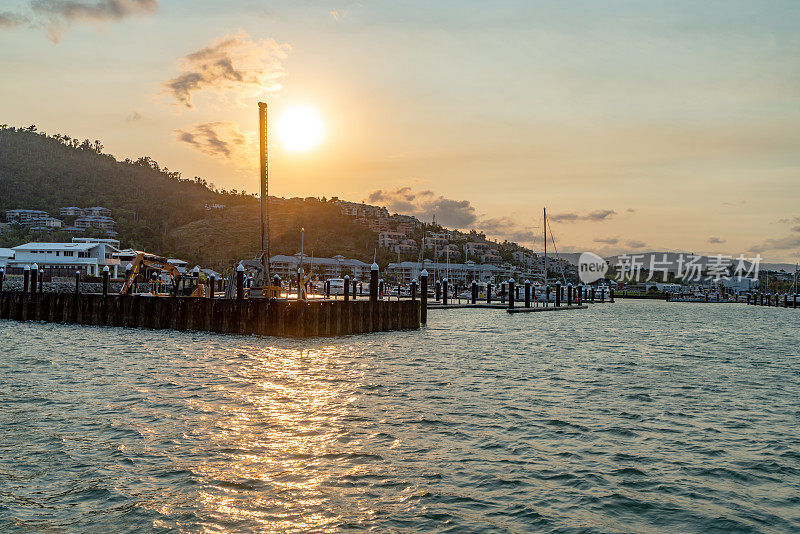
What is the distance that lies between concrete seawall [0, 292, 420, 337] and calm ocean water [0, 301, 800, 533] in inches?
332

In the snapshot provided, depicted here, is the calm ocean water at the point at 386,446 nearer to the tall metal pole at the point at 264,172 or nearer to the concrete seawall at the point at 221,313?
the concrete seawall at the point at 221,313

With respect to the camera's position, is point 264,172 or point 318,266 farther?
point 318,266

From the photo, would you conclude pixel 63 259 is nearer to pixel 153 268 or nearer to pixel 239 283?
pixel 153 268

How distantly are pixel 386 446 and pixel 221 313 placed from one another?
25.0 metres

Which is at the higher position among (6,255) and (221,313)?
(6,255)

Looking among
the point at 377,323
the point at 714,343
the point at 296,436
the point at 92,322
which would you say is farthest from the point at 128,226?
the point at 296,436

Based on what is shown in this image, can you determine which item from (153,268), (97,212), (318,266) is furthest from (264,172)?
(97,212)

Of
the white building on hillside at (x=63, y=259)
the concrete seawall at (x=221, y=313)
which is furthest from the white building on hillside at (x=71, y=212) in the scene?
the concrete seawall at (x=221, y=313)

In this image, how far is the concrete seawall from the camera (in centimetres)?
3250

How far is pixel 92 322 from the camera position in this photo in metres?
40.0

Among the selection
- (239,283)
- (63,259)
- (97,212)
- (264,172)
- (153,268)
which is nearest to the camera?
(239,283)

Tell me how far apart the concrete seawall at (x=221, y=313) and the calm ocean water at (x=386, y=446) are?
8.42m

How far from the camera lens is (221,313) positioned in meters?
34.3

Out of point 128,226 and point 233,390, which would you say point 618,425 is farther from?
point 128,226
